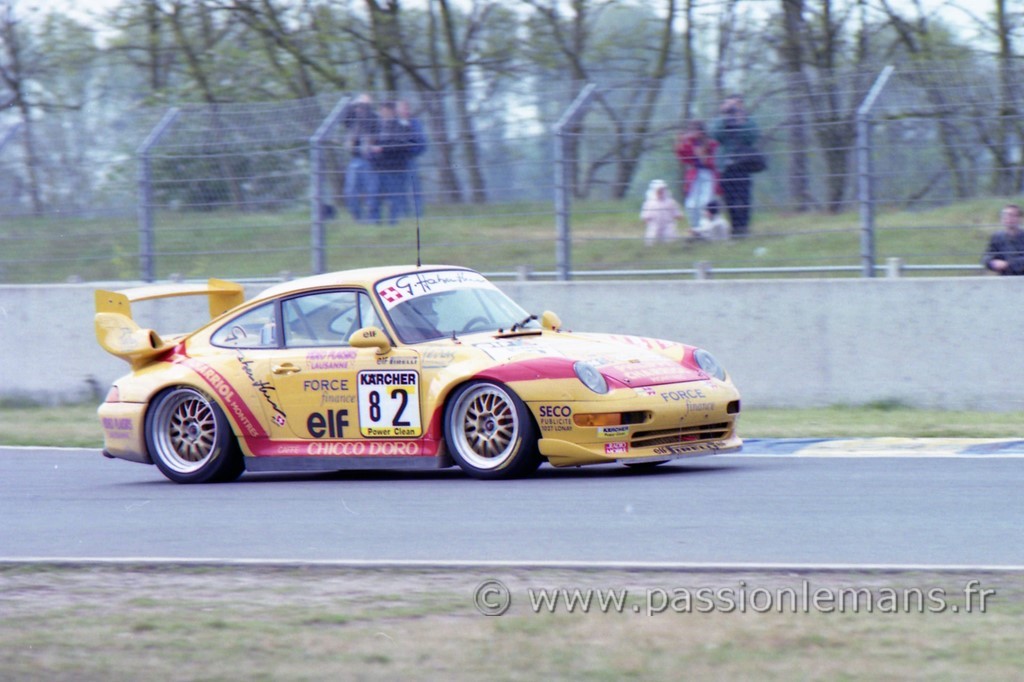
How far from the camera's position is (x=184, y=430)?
919cm

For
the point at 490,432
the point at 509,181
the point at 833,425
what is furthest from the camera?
the point at 509,181

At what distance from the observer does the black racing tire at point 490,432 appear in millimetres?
8062

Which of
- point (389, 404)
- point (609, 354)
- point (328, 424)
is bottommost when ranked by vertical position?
point (328, 424)

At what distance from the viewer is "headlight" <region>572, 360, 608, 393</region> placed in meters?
7.97

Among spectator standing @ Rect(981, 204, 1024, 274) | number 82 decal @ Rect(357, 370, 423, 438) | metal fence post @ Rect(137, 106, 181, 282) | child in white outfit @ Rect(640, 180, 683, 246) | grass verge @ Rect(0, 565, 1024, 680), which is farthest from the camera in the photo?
metal fence post @ Rect(137, 106, 181, 282)

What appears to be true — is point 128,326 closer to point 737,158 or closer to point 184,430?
point 184,430

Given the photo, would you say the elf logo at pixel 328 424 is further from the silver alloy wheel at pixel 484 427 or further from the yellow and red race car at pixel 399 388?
the silver alloy wheel at pixel 484 427

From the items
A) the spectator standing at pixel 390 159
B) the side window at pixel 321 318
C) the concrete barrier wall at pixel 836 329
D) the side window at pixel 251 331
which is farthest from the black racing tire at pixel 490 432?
the spectator standing at pixel 390 159

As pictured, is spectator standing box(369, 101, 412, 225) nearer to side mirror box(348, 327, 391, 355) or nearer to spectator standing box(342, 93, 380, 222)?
spectator standing box(342, 93, 380, 222)

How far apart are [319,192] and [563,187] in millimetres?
2378

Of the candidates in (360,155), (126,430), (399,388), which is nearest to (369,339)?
(399,388)

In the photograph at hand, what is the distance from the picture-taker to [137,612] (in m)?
5.05

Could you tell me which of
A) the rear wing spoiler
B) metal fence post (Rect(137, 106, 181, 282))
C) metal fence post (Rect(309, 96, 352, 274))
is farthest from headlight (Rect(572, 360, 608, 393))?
metal fence post (Rect(137, 106, 181, 282))

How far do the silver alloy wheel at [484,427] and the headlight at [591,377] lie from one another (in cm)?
43
